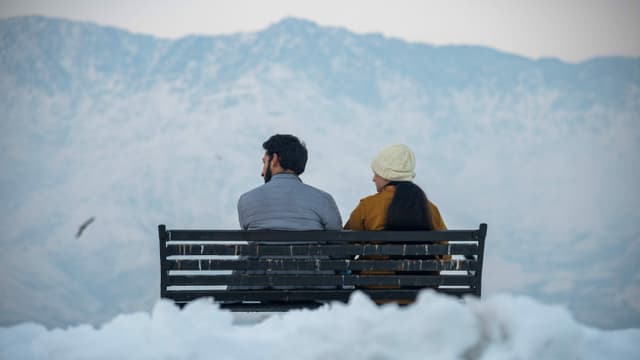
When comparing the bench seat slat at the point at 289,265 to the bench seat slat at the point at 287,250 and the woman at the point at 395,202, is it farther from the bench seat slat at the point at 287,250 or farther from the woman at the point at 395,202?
the woman at the point at 395,202

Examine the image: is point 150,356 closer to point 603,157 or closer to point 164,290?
point 164,290

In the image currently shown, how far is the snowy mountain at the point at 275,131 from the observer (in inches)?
926

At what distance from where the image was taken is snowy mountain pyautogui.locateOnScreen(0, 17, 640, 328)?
23516 mm

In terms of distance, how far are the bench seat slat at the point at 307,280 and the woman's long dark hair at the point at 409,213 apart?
0.92ft

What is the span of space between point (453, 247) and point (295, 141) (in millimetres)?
1011

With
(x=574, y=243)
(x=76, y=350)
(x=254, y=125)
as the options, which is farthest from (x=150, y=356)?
(x=574, y=243)

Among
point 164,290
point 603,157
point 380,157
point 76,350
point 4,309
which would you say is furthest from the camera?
point 4,309

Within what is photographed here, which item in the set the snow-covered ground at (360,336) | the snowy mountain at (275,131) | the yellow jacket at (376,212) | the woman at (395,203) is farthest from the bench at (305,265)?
the snowy mountain at (275,131)

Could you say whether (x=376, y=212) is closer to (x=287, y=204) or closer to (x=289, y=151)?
(x=287, y=204)

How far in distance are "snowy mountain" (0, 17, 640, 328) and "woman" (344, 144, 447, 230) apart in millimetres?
16857

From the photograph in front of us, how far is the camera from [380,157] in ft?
16.7

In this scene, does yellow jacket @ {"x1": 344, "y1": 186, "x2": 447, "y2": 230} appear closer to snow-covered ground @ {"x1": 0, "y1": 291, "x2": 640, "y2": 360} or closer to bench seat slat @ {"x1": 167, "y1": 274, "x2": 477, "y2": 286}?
bench seat slat @ {"x1": 167, "y1": 274, "x2": 477, "y2": 286}

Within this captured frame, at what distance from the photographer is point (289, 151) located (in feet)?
17.0

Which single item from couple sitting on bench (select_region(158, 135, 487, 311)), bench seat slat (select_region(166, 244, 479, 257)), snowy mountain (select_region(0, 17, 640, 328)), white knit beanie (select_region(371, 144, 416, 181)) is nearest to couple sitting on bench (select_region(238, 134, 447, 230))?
white knit beanie (select_region(371, 144, 416, 181))
